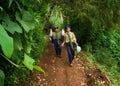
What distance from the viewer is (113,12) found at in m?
13.9

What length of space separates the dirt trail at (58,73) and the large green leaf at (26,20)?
5754 millimetres

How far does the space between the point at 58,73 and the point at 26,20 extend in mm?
7055

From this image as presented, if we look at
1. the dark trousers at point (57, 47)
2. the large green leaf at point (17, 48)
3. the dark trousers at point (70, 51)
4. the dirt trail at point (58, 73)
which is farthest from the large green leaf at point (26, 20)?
the dark trousers at point (57, 47)

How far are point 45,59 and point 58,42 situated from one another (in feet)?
2.45

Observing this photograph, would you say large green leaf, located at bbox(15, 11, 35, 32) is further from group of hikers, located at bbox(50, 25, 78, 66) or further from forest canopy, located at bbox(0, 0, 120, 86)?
group of hikers, located at bbox(50, 25, 78, 66)

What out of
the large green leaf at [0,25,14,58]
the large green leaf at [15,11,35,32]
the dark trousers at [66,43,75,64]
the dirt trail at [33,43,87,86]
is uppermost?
the large green leaf at [0,25,14,58]

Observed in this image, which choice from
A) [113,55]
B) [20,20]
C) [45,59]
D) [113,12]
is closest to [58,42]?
[45,59]

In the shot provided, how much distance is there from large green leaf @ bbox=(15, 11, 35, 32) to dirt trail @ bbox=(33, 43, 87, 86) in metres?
5.75

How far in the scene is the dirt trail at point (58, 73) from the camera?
10417 mm

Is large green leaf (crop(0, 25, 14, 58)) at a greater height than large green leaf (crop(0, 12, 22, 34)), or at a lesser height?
greater

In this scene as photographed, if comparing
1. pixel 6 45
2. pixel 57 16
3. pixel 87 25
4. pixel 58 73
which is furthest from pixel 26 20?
pixel 87 25

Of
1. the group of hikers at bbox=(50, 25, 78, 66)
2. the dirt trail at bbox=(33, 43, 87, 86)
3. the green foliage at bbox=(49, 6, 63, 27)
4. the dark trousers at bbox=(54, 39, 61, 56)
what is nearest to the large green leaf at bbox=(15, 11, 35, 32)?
the dirt trail at bbox=(33, 43, 87, 86)

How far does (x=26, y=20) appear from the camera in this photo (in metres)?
4.21

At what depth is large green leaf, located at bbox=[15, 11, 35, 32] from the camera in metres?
4.14
